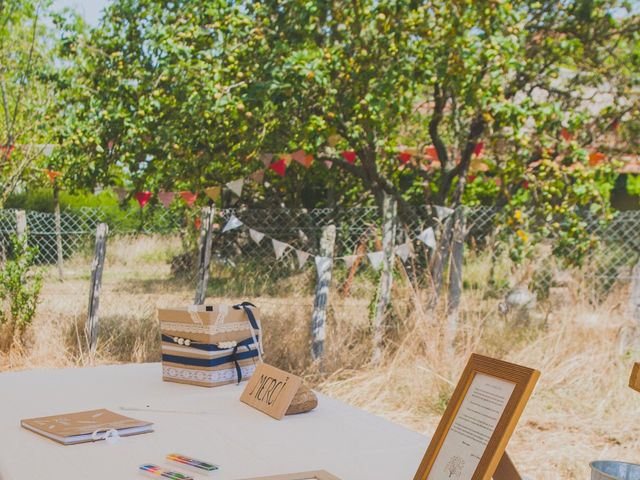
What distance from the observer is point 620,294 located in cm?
602

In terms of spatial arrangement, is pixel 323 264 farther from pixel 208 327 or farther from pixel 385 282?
pixel 208 327

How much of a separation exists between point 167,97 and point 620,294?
11.6 feet

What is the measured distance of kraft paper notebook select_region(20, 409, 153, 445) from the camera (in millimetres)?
1921

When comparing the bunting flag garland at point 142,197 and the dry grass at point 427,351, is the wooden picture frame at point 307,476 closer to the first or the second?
the dry grass at point 427,351

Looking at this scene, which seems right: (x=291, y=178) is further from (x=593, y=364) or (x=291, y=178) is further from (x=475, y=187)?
(x=593, y=364)

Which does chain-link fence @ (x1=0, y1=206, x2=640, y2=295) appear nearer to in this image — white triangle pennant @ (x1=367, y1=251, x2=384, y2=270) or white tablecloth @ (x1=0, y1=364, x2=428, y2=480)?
white triangle pennant @ (x1=367, y1=251, x2=384, y2=270)

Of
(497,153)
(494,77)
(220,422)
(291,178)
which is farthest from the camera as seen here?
(291,178)

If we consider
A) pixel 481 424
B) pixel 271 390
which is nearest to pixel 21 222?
pixel 271 390

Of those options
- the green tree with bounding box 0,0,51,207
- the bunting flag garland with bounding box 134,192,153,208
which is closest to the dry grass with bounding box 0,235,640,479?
the bunting flag garland with bounding box 134,192,153,208

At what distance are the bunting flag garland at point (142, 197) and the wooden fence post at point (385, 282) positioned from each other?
1970 millimetres

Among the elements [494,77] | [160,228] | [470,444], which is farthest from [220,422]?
[160,228]

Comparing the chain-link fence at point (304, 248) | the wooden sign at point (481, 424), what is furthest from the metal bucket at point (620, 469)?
the chain-link fence at point (304, 248)

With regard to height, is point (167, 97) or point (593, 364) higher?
point (167, 97)

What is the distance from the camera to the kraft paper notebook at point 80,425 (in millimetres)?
1921
